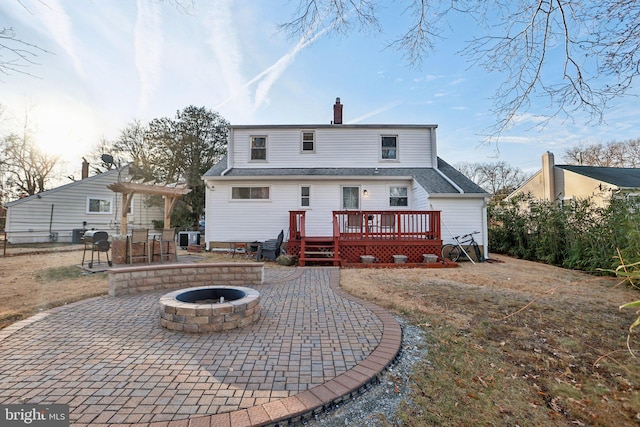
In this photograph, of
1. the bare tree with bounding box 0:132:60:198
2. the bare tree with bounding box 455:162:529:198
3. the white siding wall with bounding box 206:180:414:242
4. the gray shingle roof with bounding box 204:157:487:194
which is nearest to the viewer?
the gray shingle roof with bounding box 204:157:487:194

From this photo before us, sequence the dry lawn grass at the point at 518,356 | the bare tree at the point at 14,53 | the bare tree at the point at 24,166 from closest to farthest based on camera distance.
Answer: the dry lawn grass at the point at 518,356 → the bare tree at the point at 14,53 → the bare tree at the point at 24,166

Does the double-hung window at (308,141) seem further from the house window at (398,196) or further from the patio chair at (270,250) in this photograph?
the patio chair at (270,250)

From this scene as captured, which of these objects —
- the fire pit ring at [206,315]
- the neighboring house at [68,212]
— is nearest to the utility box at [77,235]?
the neighboring house at [68,212]

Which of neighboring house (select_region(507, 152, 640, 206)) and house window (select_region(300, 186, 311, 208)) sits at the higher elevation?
neighboring house (select_region(507, 152, 640, 206))

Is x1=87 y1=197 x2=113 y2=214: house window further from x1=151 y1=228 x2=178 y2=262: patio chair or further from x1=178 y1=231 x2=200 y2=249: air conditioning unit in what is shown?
x1=151 y1=228 x2=178 y2=262: patio chair

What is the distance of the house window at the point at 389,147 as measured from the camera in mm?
13055

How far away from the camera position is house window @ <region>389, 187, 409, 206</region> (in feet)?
38.8

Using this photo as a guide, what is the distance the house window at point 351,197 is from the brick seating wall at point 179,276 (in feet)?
20.3

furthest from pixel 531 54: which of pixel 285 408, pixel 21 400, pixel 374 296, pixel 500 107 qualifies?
pixel 21 400

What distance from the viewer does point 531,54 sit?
3531 millimetres

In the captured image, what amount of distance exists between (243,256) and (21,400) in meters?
8.59

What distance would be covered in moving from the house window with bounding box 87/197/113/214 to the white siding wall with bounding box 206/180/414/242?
35.0ft

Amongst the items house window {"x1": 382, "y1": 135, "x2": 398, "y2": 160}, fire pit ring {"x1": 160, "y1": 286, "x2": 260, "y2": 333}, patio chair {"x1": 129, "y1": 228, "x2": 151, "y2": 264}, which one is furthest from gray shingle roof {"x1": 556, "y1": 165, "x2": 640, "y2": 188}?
patio chair {"x1": 129, "y1": 228, "x2": 151, "y2": 264}

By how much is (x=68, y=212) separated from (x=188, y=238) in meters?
8.76
